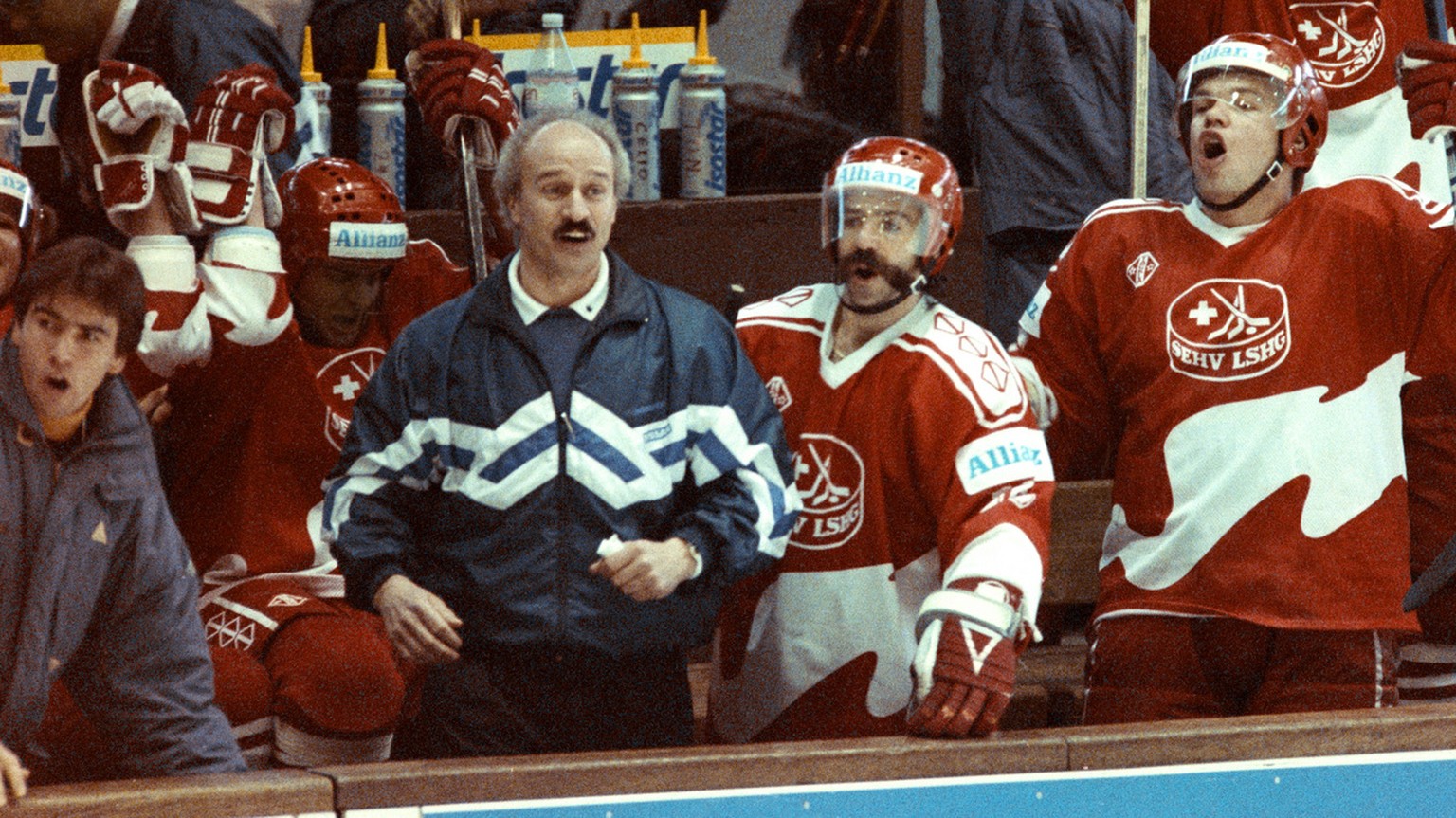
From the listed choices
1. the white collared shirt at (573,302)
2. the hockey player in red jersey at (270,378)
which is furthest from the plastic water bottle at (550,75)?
the white collared shirt at (573,302)

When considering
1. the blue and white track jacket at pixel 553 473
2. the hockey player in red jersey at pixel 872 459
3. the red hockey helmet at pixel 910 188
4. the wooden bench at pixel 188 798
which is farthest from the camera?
the red hockey helmet at pixel 910 188

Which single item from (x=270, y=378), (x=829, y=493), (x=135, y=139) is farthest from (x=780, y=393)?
(x=135, y=139)

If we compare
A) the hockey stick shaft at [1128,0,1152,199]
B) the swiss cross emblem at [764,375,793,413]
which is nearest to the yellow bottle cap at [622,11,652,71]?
the hockey stick shaft at [1128,0,1152,199]

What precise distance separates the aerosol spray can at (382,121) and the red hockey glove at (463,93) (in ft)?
2.63

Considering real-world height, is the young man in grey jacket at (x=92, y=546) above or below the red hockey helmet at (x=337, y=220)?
below

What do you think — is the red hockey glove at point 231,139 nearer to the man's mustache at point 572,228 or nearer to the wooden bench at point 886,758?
the man's mustache at point 572,228

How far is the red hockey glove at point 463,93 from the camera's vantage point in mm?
3805

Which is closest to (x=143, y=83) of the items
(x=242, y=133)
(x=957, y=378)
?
(x=242, y=133)

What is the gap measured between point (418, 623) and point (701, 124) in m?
2.33

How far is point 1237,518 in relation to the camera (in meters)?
3.49

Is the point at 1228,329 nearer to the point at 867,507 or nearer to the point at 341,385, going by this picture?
the point at 867,507

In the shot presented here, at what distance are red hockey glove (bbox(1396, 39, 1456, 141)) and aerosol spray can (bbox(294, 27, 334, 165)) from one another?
2205 millimetres

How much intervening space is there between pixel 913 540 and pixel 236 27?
71.4 inches

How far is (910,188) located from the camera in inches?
132
